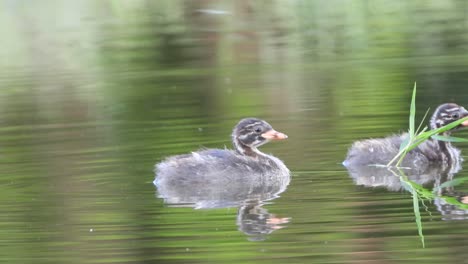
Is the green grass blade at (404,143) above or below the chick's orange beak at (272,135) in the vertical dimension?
below

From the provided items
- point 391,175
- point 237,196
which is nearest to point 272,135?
point 391,175

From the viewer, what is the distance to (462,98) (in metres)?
17.5

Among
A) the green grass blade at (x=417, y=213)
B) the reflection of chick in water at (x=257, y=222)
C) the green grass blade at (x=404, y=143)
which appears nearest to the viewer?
the green grass blade at (x=417, y=213)

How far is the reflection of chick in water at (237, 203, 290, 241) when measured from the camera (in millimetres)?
10414

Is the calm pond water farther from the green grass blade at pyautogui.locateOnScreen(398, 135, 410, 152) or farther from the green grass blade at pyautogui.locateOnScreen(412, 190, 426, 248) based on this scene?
the green grass blade at pyautogui.locateOnScreen(398, 135, 410, 152)

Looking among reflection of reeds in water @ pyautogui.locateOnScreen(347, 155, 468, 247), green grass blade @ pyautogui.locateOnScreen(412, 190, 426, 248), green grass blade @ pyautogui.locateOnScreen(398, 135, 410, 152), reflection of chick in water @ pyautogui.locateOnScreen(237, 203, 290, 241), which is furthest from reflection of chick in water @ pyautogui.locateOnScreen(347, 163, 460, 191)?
reflection of chick in water @ pyautogui.locateOnScreen(237, 203, 290, 241)

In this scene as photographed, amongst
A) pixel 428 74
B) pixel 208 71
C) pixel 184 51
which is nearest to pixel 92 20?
pixel 184 51

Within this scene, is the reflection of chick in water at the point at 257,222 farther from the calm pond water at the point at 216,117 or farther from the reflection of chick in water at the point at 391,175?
the reflection of chick in water at the point at 391,175

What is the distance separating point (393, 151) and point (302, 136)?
1.57m

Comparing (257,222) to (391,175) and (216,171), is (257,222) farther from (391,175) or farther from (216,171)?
(391,175)

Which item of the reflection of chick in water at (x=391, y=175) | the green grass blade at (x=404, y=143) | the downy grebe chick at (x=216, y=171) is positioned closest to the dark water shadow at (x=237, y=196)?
the downy grebe chick at (x=216, y=171)

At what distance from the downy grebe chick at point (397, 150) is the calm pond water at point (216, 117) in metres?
0.30

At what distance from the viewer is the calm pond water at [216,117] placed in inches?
399

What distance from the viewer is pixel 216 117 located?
1692cm
